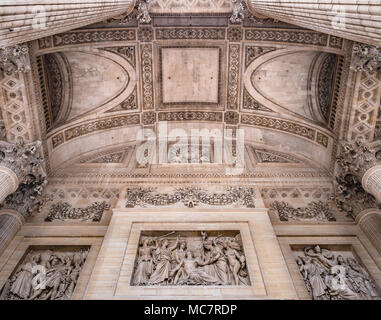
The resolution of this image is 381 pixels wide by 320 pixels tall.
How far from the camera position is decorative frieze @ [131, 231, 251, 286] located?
6.29 meters

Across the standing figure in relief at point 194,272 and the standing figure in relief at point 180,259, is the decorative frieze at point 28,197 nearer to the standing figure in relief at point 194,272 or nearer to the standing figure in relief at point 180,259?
the standing figure in relief at point 180,259

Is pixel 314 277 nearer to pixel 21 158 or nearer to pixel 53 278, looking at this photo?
pixel 53 278

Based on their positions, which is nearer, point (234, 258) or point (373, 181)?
point (234, 258)

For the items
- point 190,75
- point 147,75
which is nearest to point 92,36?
point 147,75

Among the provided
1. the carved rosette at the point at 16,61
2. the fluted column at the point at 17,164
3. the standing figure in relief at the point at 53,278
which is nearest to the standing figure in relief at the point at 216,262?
the standing figure in relief at the point at 53,278

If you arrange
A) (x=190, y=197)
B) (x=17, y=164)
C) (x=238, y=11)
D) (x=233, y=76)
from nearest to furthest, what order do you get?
(x=17, y=164), (x=190, y=197), (x=238, y=11), (x=233, y=76)

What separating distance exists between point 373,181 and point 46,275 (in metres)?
7.34

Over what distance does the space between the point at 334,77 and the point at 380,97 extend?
59.6 inches

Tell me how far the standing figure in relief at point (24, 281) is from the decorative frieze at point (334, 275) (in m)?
5.57

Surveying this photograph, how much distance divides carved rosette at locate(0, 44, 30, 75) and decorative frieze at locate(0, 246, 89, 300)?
4179mm

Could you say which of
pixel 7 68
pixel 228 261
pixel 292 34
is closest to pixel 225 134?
pixel 292 34

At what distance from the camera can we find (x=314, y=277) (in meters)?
6.61

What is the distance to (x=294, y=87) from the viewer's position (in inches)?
418
